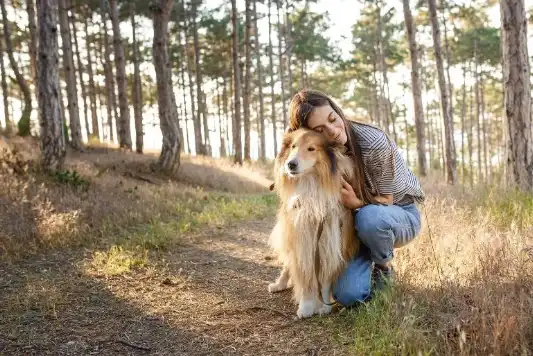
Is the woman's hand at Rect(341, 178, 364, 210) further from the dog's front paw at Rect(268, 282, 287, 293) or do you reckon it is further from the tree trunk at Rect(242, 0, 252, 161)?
the tree trunk at Rect(242, 0, 252, 161)

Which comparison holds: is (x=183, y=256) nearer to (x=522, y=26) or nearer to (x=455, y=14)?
(x=522, y=26)

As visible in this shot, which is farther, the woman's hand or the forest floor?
the woman's hand

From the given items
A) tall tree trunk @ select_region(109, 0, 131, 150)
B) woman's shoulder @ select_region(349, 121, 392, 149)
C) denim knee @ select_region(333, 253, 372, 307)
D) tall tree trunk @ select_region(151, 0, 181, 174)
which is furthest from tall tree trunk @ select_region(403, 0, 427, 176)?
denim knee @ select_region(333, 253, 372, 307)

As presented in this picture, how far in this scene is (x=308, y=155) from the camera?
2.84 m

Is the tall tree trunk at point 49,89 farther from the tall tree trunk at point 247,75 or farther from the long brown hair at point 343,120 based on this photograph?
the tall tree trunk at point 247,75

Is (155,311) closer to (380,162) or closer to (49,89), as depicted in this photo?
(380,162)

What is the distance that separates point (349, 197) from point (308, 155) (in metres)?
0.45

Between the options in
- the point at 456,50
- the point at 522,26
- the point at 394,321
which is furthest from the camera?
the point at 456,50

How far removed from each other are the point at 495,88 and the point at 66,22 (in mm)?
28257

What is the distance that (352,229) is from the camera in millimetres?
3141

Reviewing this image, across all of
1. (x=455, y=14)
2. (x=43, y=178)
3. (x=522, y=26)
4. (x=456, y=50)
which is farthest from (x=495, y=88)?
(x=43, y=178)

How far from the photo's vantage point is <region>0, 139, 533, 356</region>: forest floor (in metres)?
2.41

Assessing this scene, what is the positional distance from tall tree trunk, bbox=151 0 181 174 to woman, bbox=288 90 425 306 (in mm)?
8152

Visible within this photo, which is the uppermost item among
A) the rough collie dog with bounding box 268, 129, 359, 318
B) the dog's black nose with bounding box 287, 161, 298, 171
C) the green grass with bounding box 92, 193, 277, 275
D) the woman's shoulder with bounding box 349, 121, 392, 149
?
the woman's shoulder with bounding box 349, 121, 392, 149
